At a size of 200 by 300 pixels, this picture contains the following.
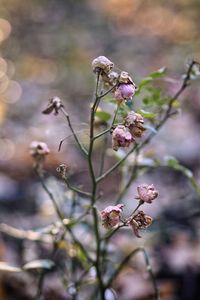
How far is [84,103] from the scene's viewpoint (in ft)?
12.4

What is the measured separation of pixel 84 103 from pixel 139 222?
295 cm

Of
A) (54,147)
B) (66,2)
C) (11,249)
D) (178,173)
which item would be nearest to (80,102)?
(54,147)

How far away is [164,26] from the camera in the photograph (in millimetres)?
5586

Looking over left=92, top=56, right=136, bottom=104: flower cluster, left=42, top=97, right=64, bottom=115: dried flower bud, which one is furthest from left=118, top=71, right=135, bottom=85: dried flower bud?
left=42, top=97, right=64, bottom=115: dried flower bud

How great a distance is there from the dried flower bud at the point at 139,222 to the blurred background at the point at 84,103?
0.20 meters

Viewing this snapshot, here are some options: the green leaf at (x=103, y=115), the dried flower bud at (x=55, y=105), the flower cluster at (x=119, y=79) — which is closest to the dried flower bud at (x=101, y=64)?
the flower cluster at (x=119, y=79)

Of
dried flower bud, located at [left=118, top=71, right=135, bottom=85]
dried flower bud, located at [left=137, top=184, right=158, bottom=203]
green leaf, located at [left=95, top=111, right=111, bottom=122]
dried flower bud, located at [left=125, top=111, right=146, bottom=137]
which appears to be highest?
green leaf, located at [left=95, top=111, right=111, bottom=122]

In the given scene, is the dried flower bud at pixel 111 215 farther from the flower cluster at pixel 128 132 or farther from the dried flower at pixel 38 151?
the dried flower at pixel 38 151

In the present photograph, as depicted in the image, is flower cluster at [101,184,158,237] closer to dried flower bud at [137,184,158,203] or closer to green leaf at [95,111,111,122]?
dried flower bud at [137,184,158,203]

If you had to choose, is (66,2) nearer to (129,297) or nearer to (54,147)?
(54,147)

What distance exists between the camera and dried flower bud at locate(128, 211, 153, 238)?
0.85m

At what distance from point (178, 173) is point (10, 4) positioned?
332cm

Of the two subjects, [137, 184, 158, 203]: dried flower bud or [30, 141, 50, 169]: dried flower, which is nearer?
[137, 184, 158, 203]: dried flower bud

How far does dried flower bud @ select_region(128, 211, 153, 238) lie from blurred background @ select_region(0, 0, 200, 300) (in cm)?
20
